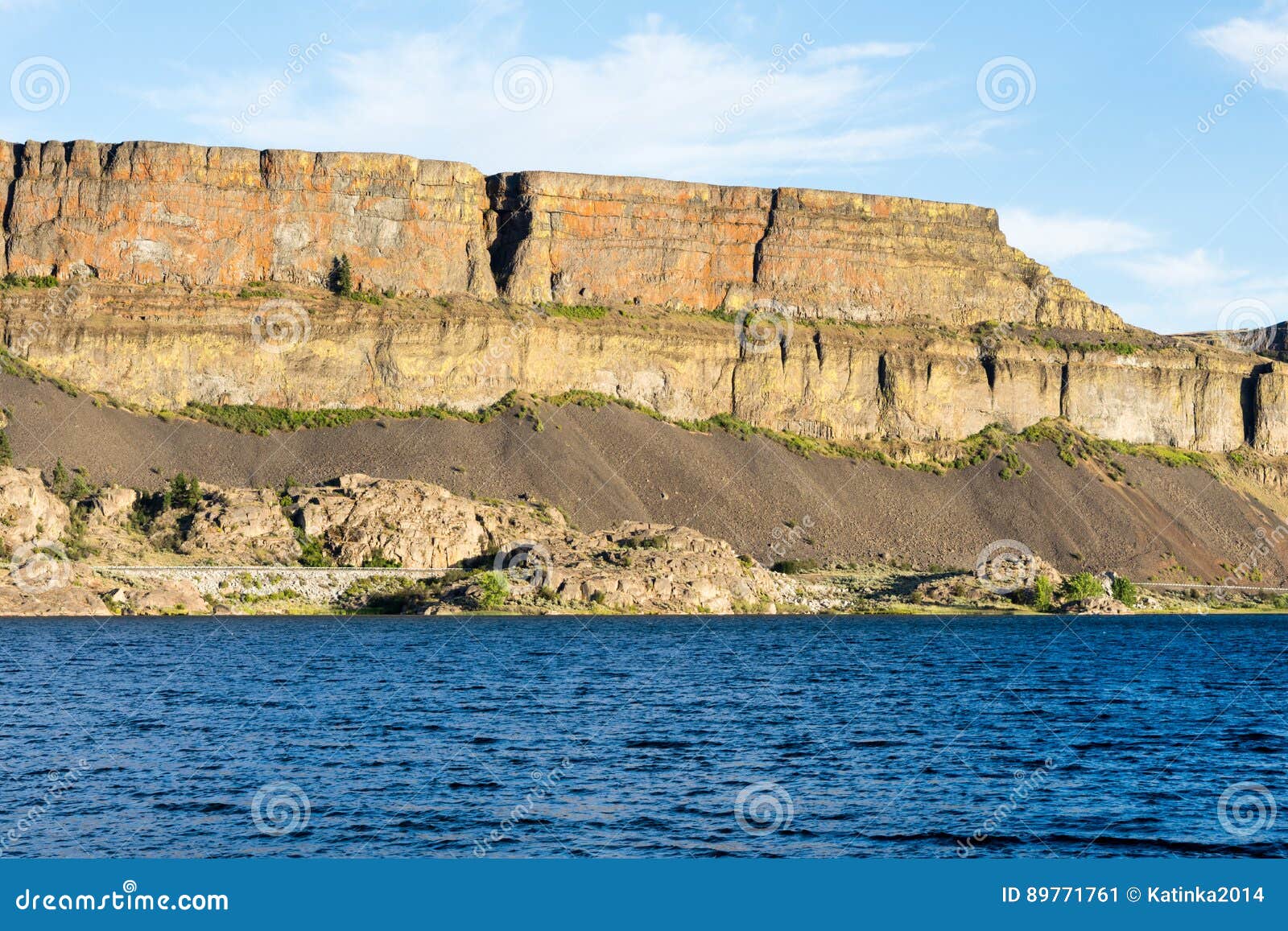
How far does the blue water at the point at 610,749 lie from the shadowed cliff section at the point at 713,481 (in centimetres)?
3219

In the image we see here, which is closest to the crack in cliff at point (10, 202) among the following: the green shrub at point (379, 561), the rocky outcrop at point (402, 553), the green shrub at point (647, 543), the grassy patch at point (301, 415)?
the grassy patch at point (301, 415)

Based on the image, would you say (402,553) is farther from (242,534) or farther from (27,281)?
(27,281)

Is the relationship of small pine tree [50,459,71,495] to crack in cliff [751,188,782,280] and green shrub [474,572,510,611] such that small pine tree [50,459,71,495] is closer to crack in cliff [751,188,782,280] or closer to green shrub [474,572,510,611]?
green shrub [474,572,510,611]

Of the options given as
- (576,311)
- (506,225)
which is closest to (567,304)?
(576,311)

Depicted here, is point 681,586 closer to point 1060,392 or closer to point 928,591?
point 928,591

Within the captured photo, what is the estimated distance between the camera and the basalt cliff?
104688mm

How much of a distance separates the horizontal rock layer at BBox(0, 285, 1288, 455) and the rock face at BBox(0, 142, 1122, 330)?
11.8 ft

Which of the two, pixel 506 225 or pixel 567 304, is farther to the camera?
pixel 506 225

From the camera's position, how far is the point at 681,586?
8088 cm

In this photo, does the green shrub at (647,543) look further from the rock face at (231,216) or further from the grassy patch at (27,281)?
the grassy patch at (27,281)

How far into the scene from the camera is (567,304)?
386ft

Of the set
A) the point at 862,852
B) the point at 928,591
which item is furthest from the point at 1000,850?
the point at 928,591

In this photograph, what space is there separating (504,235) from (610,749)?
91789 mm

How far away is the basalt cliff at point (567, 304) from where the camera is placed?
105 m
